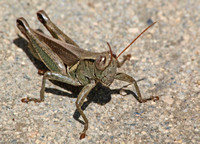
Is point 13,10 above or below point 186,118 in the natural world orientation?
above

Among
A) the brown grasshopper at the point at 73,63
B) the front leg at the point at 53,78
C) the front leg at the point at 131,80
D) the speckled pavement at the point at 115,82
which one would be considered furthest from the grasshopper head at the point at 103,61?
the speckled pavement at the point at 115,82

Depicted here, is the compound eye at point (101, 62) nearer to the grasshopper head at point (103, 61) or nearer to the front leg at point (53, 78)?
the grasshopper head at point (103, 61)

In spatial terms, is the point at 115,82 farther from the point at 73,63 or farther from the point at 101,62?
the point at 101,62

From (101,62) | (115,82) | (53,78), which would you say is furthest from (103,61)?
(115,82)

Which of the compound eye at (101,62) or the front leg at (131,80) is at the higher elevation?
the compound eye at (101,62)

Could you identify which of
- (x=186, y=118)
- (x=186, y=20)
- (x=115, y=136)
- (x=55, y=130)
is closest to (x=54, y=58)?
(x=55, y=130)

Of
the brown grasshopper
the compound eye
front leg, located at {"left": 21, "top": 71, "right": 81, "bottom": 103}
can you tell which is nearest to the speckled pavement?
front leg, located at {"left": 21, "top": 71, "right": 81, "bottom": 103}

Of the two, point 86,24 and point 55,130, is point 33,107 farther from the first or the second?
point 86,24
